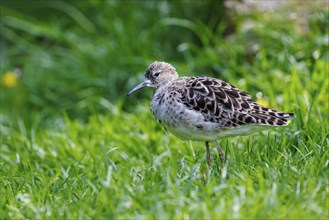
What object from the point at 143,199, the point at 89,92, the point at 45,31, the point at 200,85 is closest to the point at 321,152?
the point at 200,85

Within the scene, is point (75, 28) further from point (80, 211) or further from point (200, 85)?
point (80, 211)

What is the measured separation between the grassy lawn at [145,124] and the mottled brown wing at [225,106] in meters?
0.29

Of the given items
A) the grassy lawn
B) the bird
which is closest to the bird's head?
the bird

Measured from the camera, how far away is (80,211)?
4.65 m

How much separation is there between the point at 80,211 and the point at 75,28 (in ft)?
20.0

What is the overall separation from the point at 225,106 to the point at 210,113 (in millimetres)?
135

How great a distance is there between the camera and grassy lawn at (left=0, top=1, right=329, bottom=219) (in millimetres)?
4594

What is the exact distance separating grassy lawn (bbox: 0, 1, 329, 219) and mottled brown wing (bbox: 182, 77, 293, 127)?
11.3 inches

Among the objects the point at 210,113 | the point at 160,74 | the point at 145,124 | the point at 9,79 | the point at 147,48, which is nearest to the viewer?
the point at 210,113

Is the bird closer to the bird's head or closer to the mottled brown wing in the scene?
the mottled brown wing

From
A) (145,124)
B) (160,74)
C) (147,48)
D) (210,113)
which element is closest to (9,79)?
(147,48)

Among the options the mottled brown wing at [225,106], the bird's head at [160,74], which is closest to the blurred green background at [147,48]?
the bird's head at [160,74]

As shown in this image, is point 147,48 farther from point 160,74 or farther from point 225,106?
point 225,106

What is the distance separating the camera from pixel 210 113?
5.52 m
